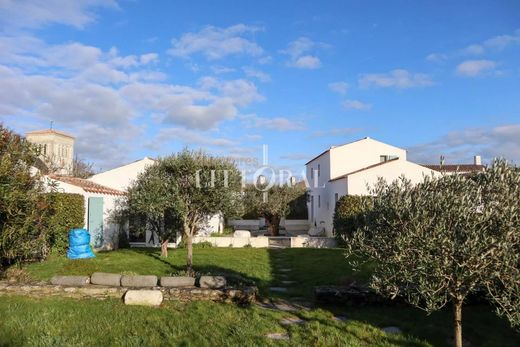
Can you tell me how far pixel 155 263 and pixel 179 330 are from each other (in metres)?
7.91

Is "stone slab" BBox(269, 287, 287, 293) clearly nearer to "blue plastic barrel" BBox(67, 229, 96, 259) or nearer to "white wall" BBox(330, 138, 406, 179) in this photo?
"blue plastic barrel" BBox(67, 229, 96, 259)

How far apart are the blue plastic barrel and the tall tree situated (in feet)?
48.4

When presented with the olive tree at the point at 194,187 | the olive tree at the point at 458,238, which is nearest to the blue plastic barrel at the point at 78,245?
the olive tree at the point at 194,187

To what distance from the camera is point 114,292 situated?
9.25 meters

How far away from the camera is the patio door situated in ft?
58.1

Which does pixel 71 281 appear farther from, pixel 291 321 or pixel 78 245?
pixel 78 245

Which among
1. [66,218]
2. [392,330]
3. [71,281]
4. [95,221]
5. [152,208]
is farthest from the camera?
[95,221]

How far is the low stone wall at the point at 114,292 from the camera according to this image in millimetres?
9164

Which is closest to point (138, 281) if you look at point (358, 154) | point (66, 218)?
point (66, 218)

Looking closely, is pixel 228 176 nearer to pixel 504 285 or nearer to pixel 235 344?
pixel 235 344

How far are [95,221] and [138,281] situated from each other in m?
9.55

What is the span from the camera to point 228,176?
14.1 meters

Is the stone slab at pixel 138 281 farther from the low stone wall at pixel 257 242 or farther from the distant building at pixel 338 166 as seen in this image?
the distant building at pixel 338 166

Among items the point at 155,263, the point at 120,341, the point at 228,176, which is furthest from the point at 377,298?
the point at 155,263
